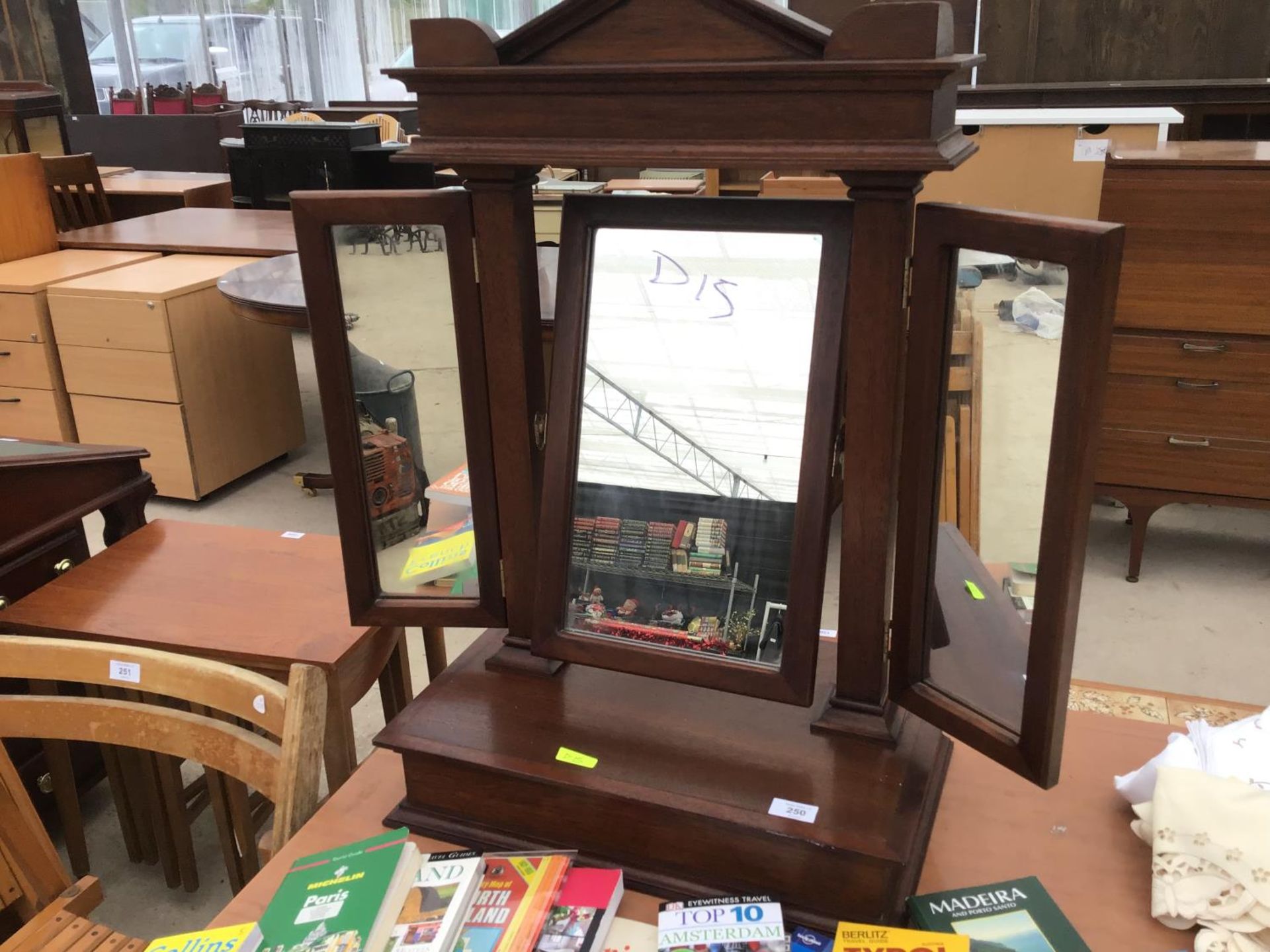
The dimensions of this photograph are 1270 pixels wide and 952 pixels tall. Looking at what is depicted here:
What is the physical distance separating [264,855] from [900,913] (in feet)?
2.51

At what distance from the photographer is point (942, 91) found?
876 millimetres

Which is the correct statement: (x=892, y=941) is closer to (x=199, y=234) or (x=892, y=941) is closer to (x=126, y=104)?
(x=199, y=234)

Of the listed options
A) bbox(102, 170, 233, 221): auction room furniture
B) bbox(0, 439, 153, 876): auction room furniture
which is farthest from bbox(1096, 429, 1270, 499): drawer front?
bbox(102, 170, 233, 221): auction room furniture

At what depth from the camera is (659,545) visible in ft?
3.52

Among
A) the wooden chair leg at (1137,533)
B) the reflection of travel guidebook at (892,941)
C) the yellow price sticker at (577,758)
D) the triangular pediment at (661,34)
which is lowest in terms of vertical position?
the wooden chair leg at (1137,533)

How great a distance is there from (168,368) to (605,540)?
276 centimetres

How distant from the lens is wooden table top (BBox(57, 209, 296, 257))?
156 inches

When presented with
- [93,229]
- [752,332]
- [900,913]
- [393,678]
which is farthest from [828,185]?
[93,229]

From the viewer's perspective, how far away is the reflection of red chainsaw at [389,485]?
46.6 inches

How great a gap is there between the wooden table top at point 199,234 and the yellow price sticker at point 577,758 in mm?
3217

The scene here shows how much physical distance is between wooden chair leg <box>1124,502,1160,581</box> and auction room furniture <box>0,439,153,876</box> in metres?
2.52

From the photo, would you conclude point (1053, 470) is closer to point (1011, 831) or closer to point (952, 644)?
point (952, 644)

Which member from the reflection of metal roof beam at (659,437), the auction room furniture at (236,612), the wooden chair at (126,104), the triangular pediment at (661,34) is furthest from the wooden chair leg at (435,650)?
the wooden chair at (126,104)

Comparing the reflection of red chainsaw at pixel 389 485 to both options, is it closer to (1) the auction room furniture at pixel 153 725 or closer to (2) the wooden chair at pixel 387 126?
(1) the auction room furniture at pixel 153 725
